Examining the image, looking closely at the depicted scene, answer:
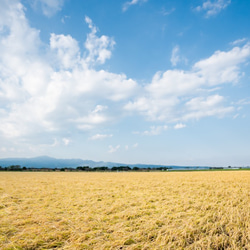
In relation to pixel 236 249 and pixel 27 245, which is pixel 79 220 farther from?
pixel 236 249

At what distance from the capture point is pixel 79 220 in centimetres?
493

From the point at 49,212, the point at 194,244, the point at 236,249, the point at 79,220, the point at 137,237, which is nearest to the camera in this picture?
the point at 236,249

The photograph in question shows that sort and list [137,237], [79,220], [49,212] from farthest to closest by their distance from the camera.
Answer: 1. [49,212]
2. [79,220]
3. [137,237]

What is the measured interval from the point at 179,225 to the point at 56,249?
3036 mm

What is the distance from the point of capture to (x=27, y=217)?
5.12m

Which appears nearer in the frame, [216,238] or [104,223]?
[216,238]

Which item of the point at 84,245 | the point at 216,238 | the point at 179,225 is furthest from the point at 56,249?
the point at 216,238

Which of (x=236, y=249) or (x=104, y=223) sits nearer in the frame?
(x=236, y=249)

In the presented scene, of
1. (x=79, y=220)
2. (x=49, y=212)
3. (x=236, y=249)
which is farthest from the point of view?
(x=49, y=212)

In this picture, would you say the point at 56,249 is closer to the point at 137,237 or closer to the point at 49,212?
the point at 137,237

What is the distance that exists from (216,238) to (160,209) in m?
2.57

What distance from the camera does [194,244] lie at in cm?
346

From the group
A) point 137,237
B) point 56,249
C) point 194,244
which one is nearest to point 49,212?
point 56,249

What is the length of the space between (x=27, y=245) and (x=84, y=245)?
3.79ft
